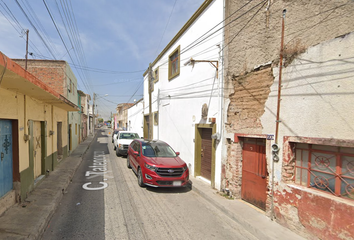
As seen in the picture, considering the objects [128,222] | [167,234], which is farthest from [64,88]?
[167,234]

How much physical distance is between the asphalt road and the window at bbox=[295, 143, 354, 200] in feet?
6.00

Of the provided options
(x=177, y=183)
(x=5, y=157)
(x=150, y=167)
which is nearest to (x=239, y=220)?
(x=177, y=183)

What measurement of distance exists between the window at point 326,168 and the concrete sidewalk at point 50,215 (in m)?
1.25

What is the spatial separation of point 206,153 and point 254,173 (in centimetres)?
260

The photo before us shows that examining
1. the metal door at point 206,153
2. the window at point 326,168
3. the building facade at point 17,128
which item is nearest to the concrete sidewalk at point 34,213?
the building facade at point 17,128

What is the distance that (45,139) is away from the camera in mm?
7965

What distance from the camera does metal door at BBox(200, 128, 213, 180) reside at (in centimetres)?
788

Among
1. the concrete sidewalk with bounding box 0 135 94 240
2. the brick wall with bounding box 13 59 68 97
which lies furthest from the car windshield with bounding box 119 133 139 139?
the concrete sidewalk with bounding box 0 135 94 240

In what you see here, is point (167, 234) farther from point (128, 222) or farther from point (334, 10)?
point (334, 10)

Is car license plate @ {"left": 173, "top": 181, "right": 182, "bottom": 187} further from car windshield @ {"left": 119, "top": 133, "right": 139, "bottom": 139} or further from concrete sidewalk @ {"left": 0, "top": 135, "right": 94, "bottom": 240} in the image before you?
car windshield @ {"left": 119, "top": 133, "right": 139, "bottom": 139}

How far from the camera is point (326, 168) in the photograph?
400cm

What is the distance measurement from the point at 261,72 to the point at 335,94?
201 centimetres

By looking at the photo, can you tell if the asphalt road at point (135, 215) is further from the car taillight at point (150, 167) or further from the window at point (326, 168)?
the window at point (326, 168)

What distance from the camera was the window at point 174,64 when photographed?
10.9 metres
